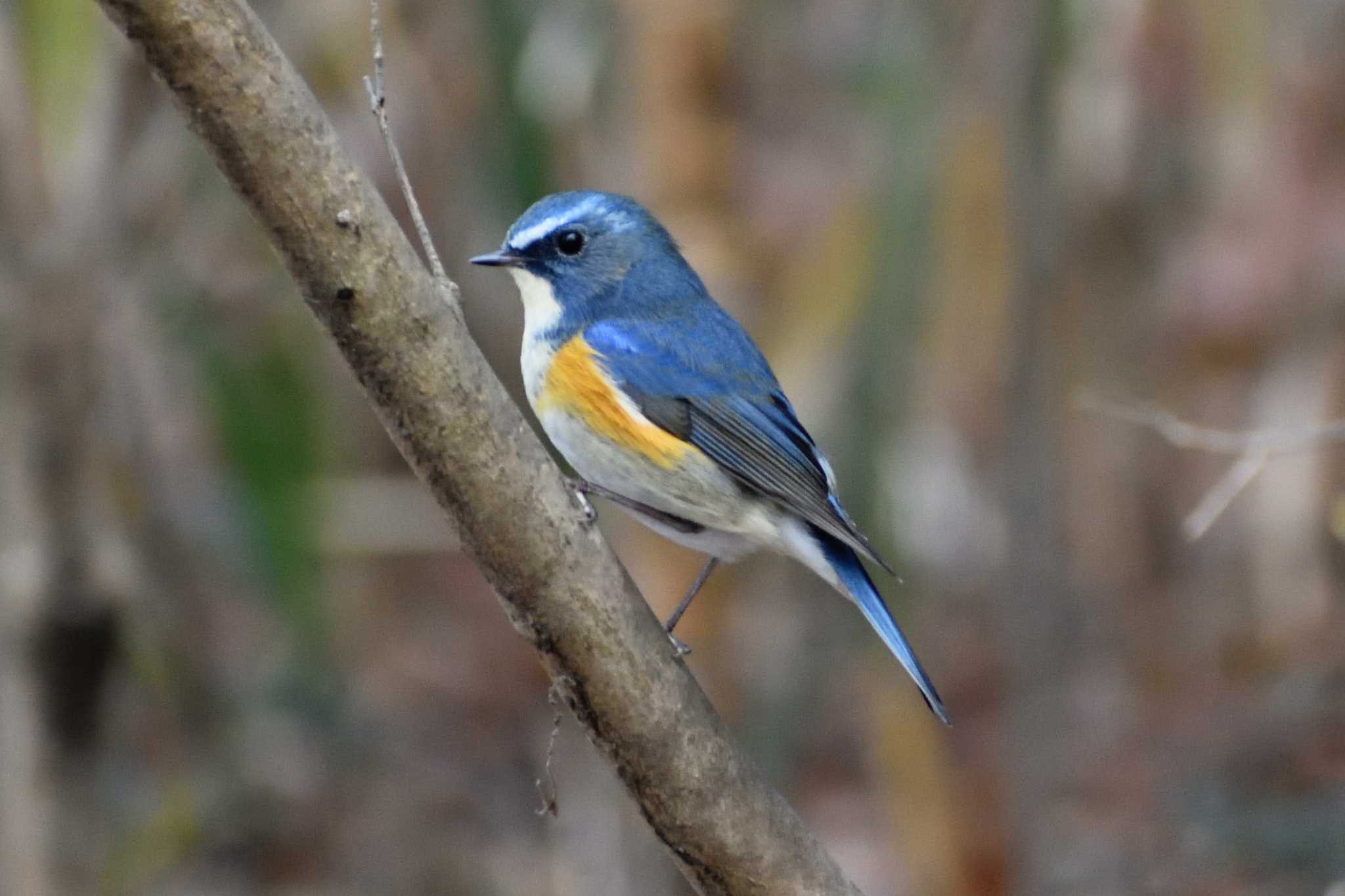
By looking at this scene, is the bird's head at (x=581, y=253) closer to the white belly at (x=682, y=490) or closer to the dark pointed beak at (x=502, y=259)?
the dark pointed beak at (x=502, y=259)

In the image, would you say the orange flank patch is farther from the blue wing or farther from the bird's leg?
the bird's leg

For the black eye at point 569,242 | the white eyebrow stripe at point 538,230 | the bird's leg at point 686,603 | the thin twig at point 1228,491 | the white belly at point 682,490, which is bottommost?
the thin twig at point 1228,491

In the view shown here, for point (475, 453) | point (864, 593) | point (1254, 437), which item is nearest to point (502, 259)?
point (864, 593)

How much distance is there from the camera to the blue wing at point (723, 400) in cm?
325

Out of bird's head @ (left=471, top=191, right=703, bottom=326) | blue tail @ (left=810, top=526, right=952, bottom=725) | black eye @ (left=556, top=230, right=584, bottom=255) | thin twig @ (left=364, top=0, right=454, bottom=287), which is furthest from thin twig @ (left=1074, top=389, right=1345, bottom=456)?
thin twig @ (left=364, top=0, right=454, bottom=287)

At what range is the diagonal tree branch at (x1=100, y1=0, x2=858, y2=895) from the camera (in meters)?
1.90

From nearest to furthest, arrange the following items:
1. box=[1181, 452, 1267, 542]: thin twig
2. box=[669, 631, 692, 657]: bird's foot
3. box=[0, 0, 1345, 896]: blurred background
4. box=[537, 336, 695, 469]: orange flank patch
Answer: box=[669, 631, 692, 657]: bird's foot
box=[1181, 452, 1267, 542]: thin twig
box=[537, 336, 695, 469]: orange flank patch
box=[0, 0, 1345, 896]: blurred background

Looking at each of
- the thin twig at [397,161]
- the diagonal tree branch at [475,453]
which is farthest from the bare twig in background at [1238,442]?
the thin twig at [397,161]

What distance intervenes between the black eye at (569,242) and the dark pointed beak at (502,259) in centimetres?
9

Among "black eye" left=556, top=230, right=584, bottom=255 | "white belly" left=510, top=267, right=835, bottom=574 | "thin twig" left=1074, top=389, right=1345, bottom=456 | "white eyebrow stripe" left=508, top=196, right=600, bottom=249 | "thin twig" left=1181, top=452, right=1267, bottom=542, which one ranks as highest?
"white eyebrow stripe" left=508, top=196, right=600, bottom=249

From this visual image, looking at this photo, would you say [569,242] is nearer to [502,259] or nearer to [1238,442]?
[502,259]

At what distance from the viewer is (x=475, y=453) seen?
7.01 ft

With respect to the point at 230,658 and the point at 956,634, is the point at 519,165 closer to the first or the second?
the point at 230,658

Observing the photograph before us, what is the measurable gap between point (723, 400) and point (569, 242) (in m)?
0.45
